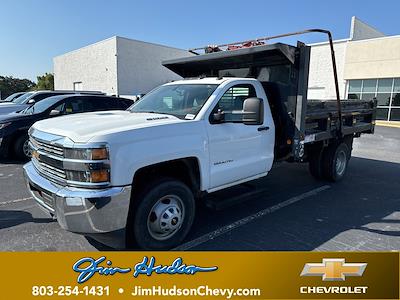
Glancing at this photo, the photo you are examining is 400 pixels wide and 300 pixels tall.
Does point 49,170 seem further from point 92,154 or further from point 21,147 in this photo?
point 21,147

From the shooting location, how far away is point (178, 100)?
4254mm

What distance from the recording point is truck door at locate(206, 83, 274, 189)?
3863 mm

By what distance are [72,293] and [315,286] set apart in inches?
86.1

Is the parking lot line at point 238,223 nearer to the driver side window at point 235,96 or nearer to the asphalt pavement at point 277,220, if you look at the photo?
the asphalt pavement at point 277,220

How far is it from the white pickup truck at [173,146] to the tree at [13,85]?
189 feet

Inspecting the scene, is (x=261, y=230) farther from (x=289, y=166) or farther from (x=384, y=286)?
(x=289, y=166)

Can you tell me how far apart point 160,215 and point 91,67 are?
109ft

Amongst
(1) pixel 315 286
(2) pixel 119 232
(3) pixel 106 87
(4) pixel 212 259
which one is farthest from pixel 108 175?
(3) pixel 106 87

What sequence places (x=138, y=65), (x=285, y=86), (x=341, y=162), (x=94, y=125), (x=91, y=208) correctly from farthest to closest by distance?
(x=138, y=65), (x=341, y=162), (x=285, y=86), (x=94, y=125), (x=91, y=208)

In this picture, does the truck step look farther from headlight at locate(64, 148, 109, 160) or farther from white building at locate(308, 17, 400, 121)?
white building at locate(308, 17, 400, 121)

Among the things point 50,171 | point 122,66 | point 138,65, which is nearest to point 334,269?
point 50,171

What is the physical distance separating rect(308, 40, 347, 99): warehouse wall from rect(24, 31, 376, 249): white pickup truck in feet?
69.5

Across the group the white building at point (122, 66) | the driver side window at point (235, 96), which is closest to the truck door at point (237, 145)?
the driver side window at point (235, 96)

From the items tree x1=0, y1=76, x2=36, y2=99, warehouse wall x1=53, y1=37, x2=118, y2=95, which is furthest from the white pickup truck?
tree x1=0, y1=76, x2=36, y2=99
